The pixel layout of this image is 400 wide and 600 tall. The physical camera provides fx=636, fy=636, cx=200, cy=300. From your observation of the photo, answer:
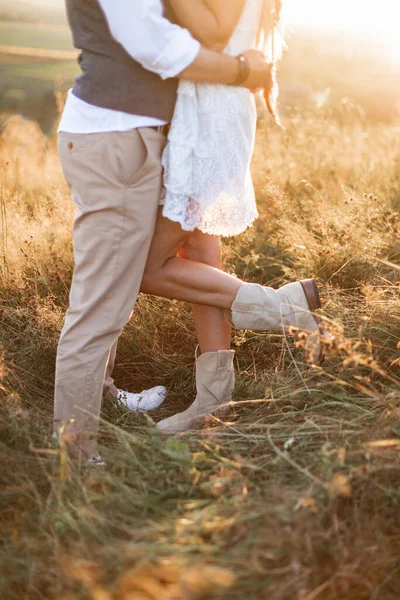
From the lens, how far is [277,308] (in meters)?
2.41

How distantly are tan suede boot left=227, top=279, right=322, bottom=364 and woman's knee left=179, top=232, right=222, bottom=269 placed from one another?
18cm

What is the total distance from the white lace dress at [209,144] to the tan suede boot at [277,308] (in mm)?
370

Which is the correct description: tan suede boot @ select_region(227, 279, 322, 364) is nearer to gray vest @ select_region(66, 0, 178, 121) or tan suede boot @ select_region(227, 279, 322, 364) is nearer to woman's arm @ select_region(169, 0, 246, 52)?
gray vest @ select_region(66, 0, 178, 121)

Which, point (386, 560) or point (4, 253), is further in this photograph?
point (4, 253)

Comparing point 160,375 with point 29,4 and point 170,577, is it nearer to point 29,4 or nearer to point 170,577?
Result: point 170,577

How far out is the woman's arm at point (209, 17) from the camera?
6.38 feet

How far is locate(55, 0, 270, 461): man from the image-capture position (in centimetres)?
190

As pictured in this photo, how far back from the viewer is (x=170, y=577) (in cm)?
141

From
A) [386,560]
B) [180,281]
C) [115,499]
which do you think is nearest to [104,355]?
[180,281]

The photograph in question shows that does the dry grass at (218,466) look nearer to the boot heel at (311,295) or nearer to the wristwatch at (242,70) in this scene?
the boot heel at (311,295)

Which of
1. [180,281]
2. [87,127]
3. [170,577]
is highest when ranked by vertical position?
[87,127]

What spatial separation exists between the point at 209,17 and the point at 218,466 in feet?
4.52

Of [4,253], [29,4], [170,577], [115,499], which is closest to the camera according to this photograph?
[170,577]

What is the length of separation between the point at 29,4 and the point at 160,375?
14.9 feet
